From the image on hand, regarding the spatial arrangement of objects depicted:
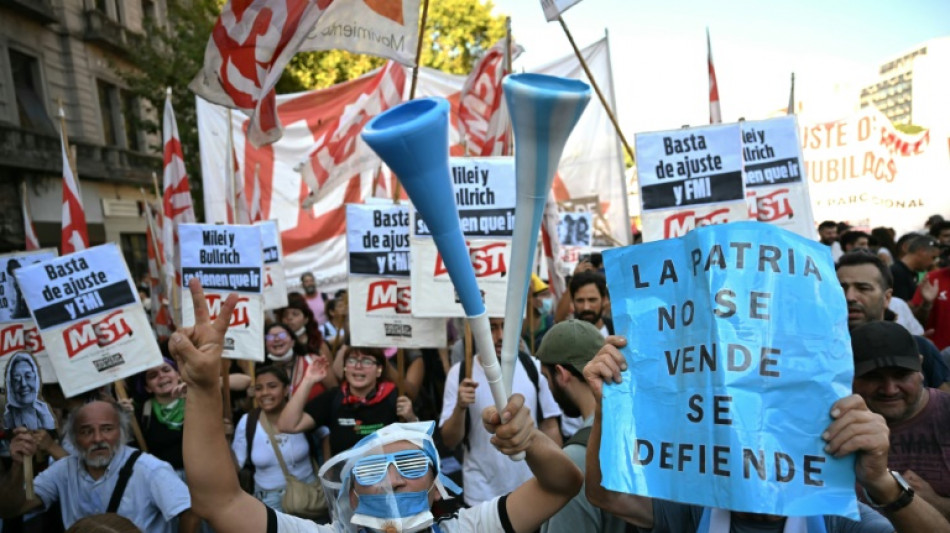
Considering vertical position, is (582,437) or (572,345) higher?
(572,345)

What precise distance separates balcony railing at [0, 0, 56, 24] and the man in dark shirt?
70.1 feet

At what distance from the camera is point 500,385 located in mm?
1563

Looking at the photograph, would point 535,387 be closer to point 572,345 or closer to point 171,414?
point 572,345

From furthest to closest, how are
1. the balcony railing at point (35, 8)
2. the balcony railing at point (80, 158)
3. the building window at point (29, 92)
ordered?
the building window at point (29, 92) < the balcony railing at point (35, 8) < the balcony railing at point (80, 158)

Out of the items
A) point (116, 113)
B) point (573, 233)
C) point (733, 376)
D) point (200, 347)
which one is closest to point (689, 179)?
point (733, 376)

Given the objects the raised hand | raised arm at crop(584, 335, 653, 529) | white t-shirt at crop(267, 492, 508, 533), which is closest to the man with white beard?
white t-shirt at crop(267, 492, 508, 533)

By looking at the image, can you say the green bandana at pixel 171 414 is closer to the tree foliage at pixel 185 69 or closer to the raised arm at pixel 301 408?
the raised arm at pixel 301 408

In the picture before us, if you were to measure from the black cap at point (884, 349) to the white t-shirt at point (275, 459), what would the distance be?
10.5 feet

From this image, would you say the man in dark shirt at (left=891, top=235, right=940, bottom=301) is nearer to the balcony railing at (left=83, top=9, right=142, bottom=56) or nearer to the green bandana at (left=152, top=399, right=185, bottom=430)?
the green bandana at (left=152, top=399, right=185, bottom=430)

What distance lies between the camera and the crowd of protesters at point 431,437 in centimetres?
183

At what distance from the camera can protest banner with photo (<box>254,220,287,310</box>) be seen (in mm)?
6965

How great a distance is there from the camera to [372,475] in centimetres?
212

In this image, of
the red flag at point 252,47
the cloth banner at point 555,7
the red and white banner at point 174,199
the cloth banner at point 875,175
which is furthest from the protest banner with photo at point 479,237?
the cloth banner at point 875,175

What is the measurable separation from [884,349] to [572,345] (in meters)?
1.17
